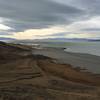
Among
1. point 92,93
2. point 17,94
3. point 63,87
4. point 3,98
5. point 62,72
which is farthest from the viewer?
point 62,72

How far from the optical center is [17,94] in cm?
622

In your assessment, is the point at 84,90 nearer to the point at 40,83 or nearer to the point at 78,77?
the point at 40,83

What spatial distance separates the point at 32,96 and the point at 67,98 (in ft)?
3.77

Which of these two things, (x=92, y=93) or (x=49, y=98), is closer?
(x=49, y=98)

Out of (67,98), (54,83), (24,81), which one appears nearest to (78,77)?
(54,83)

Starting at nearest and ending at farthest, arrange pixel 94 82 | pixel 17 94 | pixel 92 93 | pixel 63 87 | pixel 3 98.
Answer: pixel 3 98 → pixel 17 94 → pixel 92 93 → pixel 63 87 → pixel 94 82

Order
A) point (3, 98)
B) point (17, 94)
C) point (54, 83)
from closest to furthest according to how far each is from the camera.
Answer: point (3, 98) < point (17, 94) < point (54, 83)

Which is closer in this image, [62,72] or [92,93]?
[92,93]

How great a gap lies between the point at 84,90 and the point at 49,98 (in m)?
1.99

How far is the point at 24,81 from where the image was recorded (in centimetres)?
850

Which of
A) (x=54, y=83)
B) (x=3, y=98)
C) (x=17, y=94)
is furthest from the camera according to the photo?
(x=54, y=83)

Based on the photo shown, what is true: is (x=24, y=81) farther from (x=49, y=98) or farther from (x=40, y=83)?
(x=49, y=98)

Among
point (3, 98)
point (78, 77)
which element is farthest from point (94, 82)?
point (3, 98)

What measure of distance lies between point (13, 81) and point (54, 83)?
6.04ft
